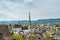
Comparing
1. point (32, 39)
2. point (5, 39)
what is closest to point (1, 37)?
point (5, 39)

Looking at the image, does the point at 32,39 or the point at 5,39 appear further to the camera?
the point at 32,39

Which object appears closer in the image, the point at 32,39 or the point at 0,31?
the point at 0,31

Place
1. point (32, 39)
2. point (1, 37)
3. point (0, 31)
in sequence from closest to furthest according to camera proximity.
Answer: point (1, 37), point (0, 31), point (32, 39)

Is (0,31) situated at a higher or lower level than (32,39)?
higher

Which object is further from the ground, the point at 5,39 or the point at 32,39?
the point at 5,39

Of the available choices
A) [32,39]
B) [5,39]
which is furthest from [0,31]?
[32,39]

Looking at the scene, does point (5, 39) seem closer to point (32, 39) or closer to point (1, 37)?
point (1, 37)

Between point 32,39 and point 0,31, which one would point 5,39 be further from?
point 32,39

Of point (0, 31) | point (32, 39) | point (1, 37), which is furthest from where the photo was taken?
point (32, 39)
